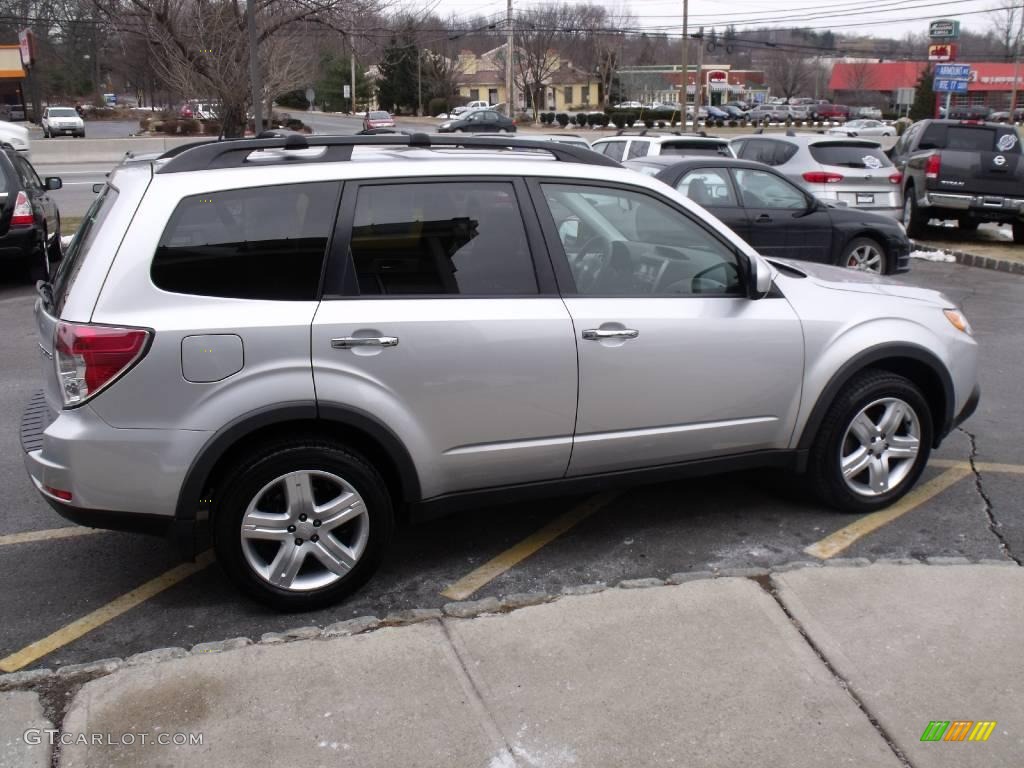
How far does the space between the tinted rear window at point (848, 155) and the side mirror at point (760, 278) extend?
32.5ft

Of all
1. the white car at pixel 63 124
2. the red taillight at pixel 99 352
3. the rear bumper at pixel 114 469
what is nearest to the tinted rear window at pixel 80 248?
the red taillight at pixel 99 352

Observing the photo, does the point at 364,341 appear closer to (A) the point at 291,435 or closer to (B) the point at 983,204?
(A) the point at 291,435

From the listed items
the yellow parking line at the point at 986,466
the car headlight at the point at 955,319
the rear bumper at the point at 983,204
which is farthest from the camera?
the rear bumper at the point at 983,204

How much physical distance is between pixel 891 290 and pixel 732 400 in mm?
1189

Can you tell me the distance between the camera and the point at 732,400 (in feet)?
14.4

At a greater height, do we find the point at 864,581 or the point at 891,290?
the point at 891,290

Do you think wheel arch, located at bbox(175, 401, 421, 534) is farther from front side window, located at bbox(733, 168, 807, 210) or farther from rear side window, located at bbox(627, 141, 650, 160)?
rear side window, located at bbox(627, 141, 650, 160)

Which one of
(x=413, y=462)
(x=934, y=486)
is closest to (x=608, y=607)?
(x=413, y=462)

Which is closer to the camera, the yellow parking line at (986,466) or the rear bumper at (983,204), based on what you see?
the yellow parking line at (986,466)

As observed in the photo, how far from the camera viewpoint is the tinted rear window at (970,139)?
50.5ft

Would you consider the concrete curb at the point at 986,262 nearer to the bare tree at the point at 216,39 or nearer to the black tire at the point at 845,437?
the black tire at the point at 845,437

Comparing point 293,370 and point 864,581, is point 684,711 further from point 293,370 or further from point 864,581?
point 293,370

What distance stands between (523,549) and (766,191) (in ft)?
23.4

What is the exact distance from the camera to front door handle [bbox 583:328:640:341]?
159 inches
